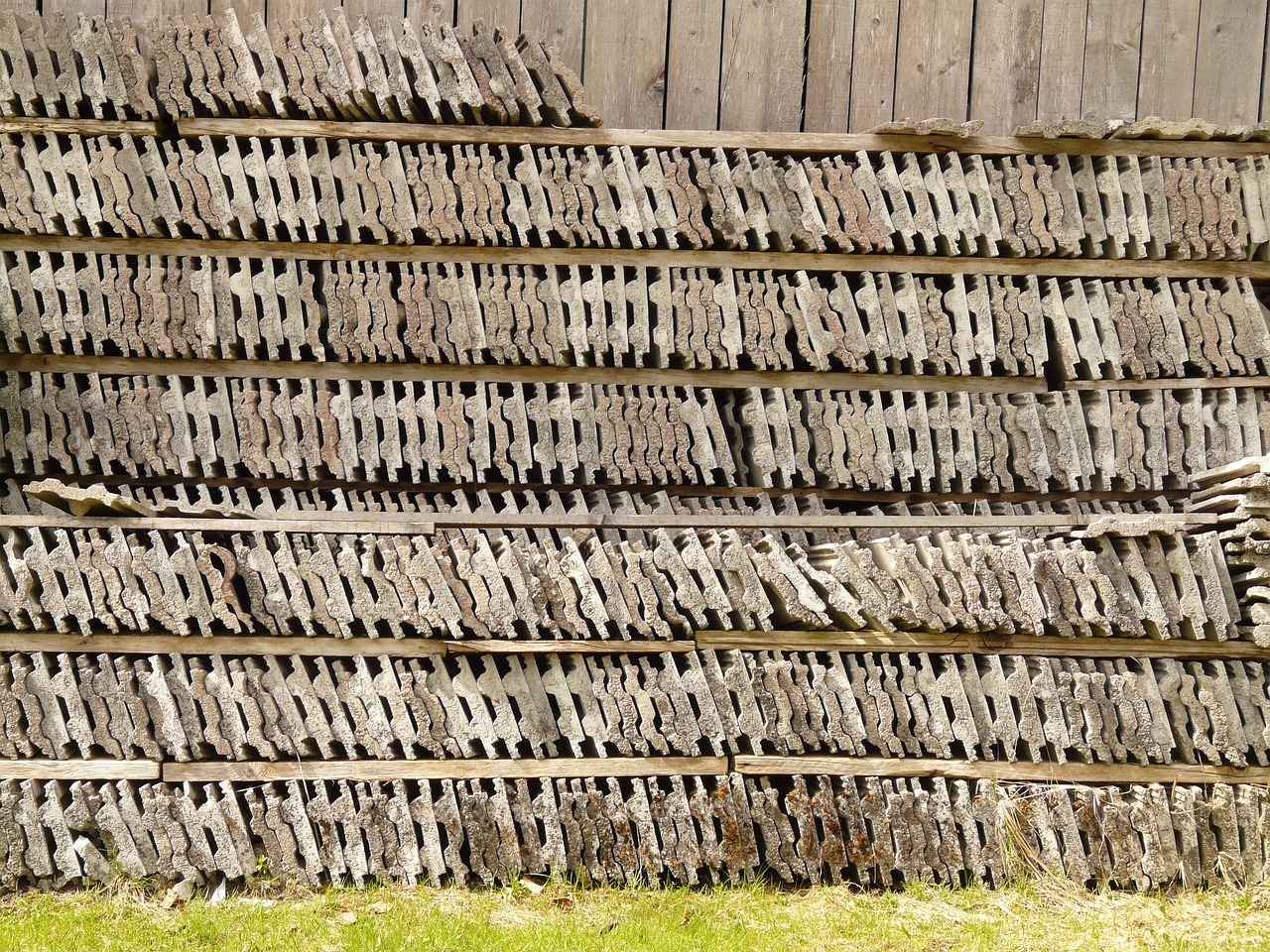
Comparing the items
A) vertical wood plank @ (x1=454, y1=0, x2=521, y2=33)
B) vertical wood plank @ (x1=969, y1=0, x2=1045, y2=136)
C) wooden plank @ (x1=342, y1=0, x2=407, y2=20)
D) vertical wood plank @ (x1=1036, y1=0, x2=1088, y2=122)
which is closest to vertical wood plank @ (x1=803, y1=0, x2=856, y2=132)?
vertical wood plank @ (x1=969, y1=0, x2=1045, y2=136)

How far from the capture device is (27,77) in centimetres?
385

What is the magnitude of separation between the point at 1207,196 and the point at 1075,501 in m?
1.33

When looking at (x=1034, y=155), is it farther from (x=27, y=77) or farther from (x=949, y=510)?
(x=27, y=77)

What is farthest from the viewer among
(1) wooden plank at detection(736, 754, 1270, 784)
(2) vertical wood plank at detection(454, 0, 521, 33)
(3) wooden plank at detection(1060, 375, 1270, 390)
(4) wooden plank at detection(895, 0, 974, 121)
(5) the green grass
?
(4) wooden plank at detection(895, 0, 974, 121)

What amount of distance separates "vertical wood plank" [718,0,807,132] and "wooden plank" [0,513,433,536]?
2.10 metres

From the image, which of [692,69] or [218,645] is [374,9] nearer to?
[692,69]

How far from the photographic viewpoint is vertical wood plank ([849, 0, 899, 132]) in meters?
4.34

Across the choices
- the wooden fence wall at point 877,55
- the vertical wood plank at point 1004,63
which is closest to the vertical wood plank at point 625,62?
the wooden fence wall at point 877,55

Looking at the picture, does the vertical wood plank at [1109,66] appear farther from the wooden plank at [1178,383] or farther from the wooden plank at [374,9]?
the wooden plank at [374,9]

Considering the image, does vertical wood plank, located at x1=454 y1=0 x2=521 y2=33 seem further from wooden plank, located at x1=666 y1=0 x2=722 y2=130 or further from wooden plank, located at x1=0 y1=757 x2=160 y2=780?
wooden plank, located at x1=0 y1=757 x2=160 y2=780

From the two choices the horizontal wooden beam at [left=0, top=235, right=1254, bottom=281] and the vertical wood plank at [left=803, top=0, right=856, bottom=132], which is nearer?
the horizontal wooden beam at [left=0, top=235, right=1254, bottom=281]

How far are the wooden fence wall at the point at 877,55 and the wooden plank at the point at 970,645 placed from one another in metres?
2.08

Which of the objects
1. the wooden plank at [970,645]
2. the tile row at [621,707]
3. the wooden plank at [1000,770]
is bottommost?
the wooden plank at [1000,770]

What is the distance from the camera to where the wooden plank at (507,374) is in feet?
13.0
